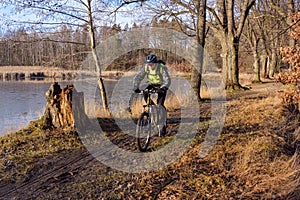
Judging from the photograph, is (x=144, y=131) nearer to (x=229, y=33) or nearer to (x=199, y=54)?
(x=199, y=54)

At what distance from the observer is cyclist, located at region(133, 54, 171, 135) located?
A: 5.91 meters

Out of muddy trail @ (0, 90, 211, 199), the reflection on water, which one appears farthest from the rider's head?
the reflection on water

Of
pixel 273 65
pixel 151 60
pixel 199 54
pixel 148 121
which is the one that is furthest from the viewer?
pixel 273 65

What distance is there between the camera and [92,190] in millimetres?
4281

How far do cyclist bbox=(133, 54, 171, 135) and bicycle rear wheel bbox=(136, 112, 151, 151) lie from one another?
52cm

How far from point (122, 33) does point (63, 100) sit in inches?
127

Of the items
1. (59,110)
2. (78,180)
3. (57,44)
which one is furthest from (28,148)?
(57,44)

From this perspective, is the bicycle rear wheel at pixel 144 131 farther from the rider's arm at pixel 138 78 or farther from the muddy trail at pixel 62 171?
the rider's arm at pixel 138 78

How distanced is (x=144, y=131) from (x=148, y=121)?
27 cm

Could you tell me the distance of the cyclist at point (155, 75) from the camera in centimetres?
591

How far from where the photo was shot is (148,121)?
606 cm

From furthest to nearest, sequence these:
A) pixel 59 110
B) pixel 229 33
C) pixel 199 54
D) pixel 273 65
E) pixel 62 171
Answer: pixel 273 65
pixel 229 33
pixel 199 54
pixel 59 110
pixel 62 171

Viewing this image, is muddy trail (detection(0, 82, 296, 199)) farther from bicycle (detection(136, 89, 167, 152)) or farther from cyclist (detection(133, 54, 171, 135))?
cyclist (detection(133, 54, 171, 135))

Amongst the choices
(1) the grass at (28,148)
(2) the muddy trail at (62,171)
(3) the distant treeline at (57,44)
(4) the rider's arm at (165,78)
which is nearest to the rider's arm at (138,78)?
(4) the rider's arm at (165,78)
